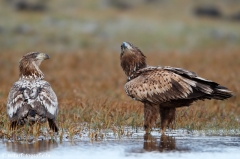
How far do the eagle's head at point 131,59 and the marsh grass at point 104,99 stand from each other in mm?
840

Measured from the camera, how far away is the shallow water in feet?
26.0

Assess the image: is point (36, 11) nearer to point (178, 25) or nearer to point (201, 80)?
point (178, 25)

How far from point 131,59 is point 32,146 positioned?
10.3 feet

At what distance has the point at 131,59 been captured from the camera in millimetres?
10875

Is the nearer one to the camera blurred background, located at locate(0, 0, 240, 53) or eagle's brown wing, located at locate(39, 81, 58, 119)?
eagle's brown wing, located at locate(39, 81, 58, 119)

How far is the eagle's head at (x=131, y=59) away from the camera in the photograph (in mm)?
10883

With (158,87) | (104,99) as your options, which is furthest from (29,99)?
(104,99)

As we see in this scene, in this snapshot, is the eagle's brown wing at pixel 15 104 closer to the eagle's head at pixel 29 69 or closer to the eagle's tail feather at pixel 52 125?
the eagle's tail feather at pixel 52 125

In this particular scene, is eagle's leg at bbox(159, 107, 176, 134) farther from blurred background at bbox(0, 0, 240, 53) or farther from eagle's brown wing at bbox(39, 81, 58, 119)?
blurred background at bbox(0, 0, 240, 53)

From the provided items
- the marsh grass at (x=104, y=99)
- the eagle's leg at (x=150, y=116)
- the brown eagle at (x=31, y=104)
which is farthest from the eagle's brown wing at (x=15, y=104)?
the eagle's leg at (x=150, y=116)

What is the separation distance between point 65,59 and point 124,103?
11667 mm

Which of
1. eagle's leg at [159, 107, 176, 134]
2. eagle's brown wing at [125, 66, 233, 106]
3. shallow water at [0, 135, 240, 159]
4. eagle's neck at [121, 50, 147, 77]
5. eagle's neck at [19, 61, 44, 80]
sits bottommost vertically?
shallow water at [0, 135, 240, 159]

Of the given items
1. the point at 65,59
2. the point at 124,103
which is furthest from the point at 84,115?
the point at 65,59

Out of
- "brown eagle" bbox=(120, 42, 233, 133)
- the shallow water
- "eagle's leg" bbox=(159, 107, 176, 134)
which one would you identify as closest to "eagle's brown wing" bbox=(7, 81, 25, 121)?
the shallow water
